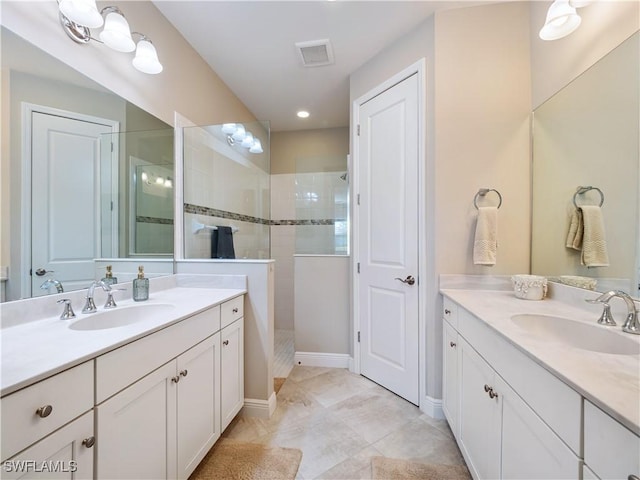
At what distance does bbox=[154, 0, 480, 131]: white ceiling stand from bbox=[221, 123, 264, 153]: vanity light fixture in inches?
20.3

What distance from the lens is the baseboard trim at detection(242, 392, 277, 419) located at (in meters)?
1.78

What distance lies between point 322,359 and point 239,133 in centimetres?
225

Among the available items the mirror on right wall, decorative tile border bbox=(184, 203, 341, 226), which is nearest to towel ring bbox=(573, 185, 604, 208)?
the mirror on right wall

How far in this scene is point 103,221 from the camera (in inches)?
55.1

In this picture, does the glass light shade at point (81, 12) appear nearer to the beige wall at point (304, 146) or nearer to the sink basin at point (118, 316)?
the sink basin at point (118, 316)

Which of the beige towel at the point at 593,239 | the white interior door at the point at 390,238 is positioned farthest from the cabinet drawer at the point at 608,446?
the white interior door at the point at 390,238

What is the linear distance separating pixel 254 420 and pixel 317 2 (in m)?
2.72

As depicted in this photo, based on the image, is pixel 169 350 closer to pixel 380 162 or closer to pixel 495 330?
pixel 495 330

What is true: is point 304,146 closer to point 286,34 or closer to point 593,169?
point 286,34

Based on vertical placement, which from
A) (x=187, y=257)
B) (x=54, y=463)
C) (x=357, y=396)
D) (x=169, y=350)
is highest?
(x=187, y=257)

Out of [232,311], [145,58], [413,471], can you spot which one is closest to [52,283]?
[232,311]

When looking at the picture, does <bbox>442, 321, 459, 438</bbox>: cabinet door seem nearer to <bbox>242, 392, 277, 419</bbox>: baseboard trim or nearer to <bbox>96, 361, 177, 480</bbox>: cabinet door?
<bbox>242, 392, 277, 419</bbox>: baseboard trim

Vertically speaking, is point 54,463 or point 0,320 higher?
point 0,320

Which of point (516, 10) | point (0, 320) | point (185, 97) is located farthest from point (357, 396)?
point (516, 10)
